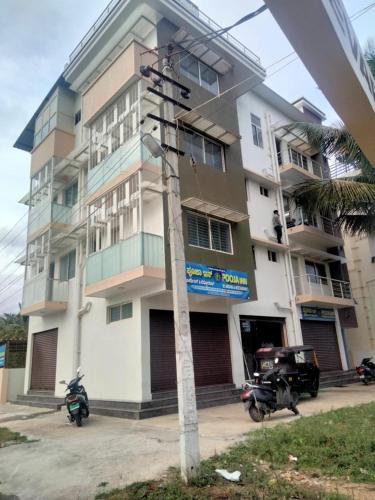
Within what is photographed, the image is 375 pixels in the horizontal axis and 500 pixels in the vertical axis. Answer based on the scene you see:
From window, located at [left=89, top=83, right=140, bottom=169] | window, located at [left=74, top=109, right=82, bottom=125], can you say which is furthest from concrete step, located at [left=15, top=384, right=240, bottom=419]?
window, located at [left=74, top=109, right=82, bottom=125]

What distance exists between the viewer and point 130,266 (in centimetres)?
1209

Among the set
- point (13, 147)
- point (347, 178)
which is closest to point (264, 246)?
point (347, 178)

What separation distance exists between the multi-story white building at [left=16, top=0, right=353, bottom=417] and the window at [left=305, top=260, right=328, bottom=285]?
0.09 metres

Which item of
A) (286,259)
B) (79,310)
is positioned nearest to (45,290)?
(79,310)

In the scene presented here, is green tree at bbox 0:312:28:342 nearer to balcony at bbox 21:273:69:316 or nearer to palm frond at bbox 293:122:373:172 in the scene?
balcony at bbox 21:273:69:316

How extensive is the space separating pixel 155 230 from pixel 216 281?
2655 mm

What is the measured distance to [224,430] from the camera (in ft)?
27.4

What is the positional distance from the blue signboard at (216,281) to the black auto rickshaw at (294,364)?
7.37ft

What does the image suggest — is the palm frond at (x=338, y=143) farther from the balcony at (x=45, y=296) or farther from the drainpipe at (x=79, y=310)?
the balcony at (x=45, y=296)

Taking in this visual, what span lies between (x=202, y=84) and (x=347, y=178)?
23.8 feet

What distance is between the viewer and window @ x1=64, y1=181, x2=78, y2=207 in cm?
1855

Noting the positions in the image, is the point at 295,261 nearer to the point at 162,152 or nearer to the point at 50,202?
the point at 50,202

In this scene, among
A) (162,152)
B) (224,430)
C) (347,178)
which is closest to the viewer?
(162,152)

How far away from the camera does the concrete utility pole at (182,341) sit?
5023 millimetres
